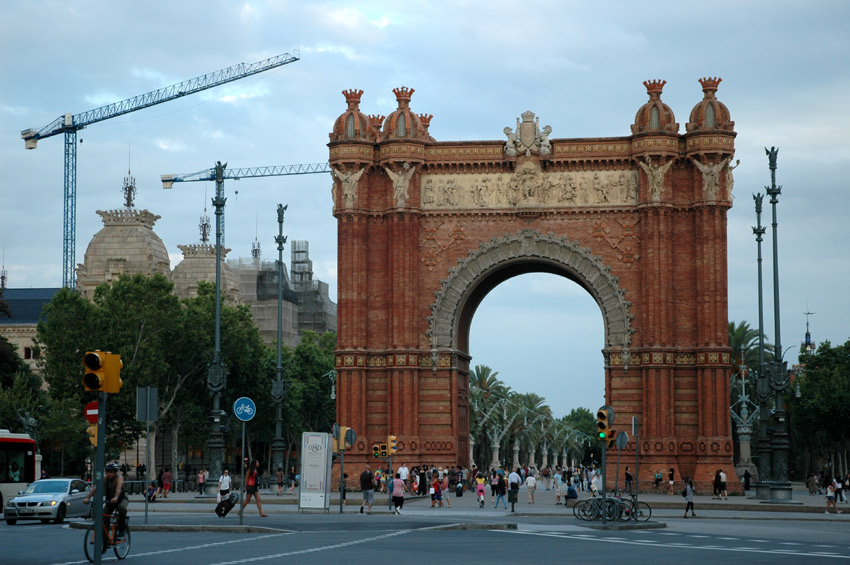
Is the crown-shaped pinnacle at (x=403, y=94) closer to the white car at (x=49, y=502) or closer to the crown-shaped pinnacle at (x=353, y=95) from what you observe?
the crown-shaped pinnacle at (x=353, y=95)

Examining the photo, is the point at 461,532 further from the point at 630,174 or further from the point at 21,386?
the point at 21,386

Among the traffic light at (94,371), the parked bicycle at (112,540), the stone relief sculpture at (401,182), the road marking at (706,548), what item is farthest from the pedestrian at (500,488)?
the traffic light at (94,371)

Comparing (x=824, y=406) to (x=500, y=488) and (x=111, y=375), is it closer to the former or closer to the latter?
(x=500, y=488)

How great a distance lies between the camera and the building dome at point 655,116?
53.4 meters

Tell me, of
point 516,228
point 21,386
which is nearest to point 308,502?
point 516,228

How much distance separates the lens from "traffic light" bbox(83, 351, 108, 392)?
1585 cm

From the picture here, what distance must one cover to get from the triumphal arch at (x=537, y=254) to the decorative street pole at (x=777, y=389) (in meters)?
5.35

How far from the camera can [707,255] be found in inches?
2072

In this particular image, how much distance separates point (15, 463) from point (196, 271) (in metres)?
67.6

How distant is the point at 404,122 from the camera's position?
5516 centimetres

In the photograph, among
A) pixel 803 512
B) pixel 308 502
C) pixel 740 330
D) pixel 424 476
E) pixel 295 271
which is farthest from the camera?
pixel 295 271

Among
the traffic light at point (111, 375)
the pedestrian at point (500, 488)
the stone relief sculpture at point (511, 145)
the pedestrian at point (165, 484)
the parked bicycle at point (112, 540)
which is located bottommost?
the pedestrian at point (165, 484)

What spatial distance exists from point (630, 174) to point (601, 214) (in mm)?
2176

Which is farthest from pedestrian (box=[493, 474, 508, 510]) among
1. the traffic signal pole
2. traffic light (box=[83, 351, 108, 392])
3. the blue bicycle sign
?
traffic light (box=[83, 351, 108, 392])
